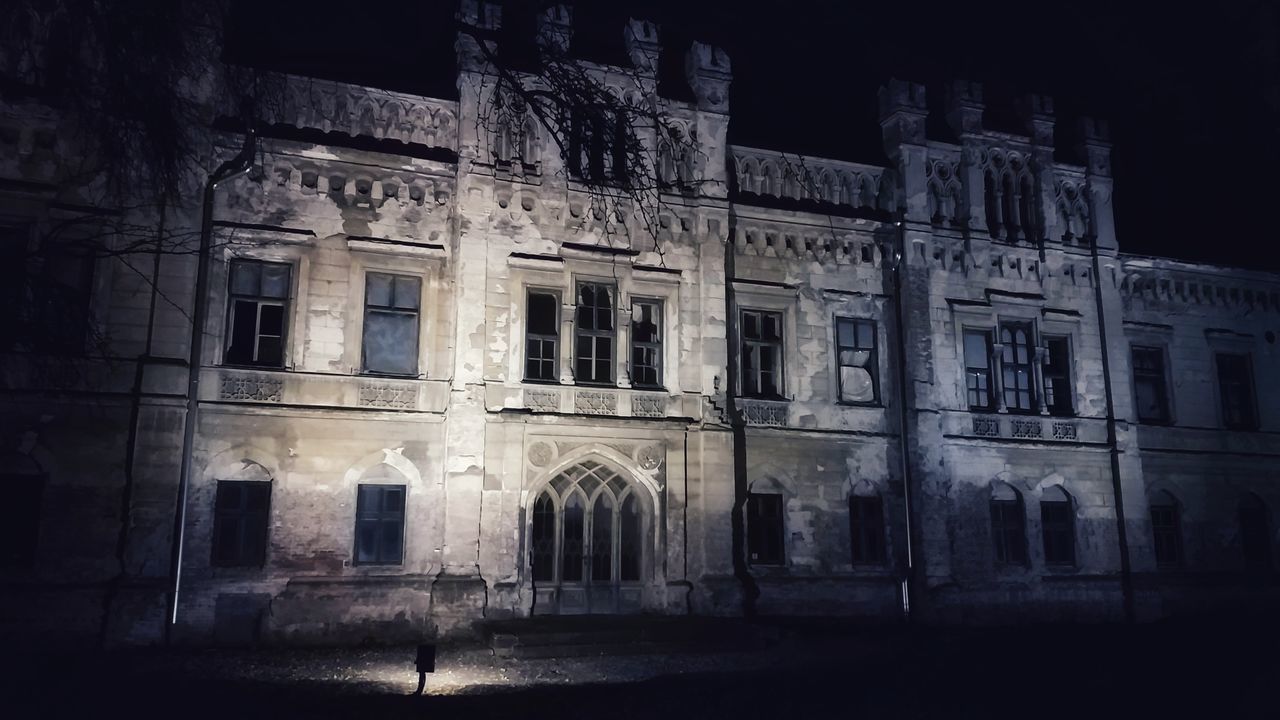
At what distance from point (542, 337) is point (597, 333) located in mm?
1148

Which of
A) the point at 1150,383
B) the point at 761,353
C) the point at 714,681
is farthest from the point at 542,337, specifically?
the point at 1150,383

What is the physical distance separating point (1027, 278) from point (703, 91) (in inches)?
363

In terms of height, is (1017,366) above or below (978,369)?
above

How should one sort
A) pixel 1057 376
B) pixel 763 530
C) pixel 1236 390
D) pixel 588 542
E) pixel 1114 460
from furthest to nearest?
1. pixel 1236 390
2. pixel 1057 376
3. pixel 1114 460
4. pixel 763 530
5. pixel 588 542

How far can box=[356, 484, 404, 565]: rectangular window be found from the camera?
16.2m

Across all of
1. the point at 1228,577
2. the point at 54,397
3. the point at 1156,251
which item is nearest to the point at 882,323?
the point at 1156,251

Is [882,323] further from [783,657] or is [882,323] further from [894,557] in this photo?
[783,657]

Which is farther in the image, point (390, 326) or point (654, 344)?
point (654, 344)

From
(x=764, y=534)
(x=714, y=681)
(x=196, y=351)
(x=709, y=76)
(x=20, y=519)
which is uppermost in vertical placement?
(x=709, y=76)

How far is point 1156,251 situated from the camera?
23.1 meters

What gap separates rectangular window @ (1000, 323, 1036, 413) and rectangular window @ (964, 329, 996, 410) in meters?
0.33

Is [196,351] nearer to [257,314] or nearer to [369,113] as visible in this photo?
[257,314]

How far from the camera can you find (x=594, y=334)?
58.9 feet

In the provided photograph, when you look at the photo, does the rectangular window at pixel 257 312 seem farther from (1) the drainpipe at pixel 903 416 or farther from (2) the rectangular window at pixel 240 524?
(1) the drainpipe at pixel 903 416
